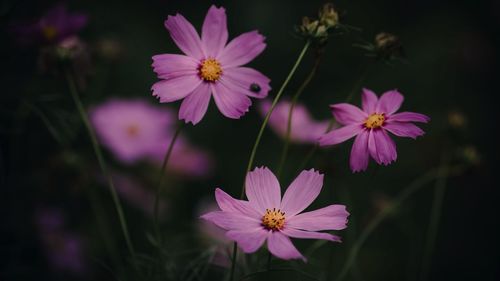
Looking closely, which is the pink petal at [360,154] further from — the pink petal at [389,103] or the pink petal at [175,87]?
the pink petal at [175,87]

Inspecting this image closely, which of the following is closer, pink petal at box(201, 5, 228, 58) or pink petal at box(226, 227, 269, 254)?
pink petal at box(226, 227, 269, 254)

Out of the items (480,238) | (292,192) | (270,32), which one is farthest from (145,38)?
(292,192)

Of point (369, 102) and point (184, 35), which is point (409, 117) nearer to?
point (369, 102)

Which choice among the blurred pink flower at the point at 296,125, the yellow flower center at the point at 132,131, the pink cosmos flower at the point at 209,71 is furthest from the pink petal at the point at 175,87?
the yellow flower center at the point at 132,131

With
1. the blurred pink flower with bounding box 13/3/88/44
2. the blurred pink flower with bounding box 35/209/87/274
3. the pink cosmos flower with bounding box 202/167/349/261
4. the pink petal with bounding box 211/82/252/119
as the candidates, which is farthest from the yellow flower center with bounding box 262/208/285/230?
the blurred pink flower with bounding box 35/209/87/274

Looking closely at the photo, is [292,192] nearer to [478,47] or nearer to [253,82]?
[253,82]

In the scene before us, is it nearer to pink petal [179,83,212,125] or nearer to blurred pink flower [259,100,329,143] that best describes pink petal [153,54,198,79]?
pink petal [179,83,212,125]
